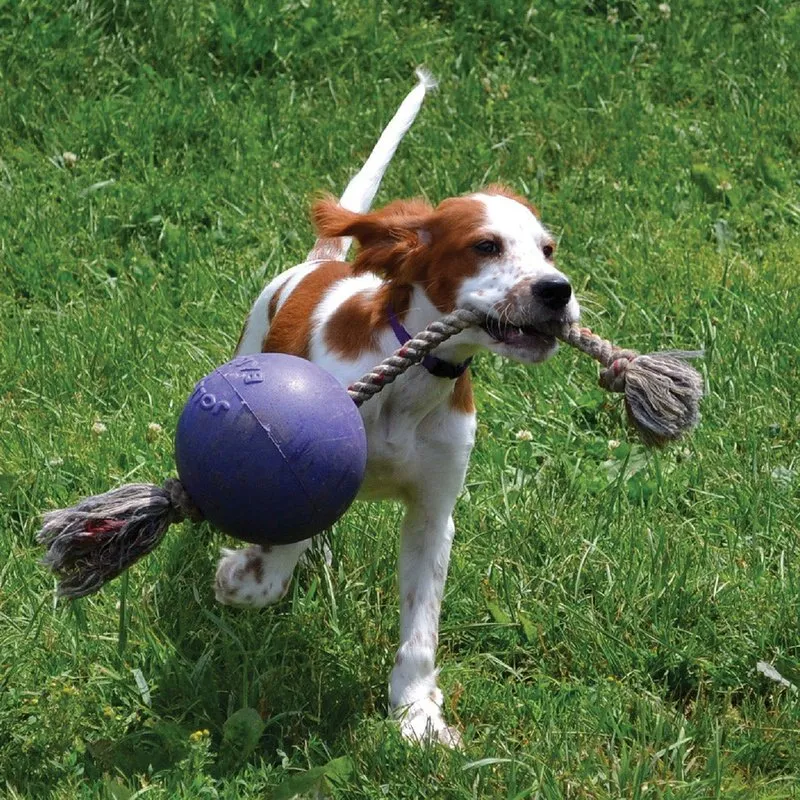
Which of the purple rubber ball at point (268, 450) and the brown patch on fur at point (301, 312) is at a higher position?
the purple rubber ball at point (268, 450)

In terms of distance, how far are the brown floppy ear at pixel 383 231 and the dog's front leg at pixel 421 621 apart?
0.60 metres

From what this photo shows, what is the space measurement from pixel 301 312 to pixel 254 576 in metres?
0.80

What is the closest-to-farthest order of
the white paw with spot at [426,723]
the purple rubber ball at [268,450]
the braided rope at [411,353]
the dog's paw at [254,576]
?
the purple rubber ball at [268,450], the braided rope at [411,353], the white paw with spot at [426,723], the dog's paw at [254,576]

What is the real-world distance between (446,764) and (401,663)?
16.0 inches

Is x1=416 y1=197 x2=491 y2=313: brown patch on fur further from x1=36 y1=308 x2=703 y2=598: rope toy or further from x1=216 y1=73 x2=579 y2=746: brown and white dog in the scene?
x1=36 y1=308 x2=703 y2=598: rope toy

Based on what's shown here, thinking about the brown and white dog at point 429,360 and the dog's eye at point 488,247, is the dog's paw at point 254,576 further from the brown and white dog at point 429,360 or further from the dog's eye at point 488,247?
the dog's eye at point 488,247

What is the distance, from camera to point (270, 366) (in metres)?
2.96

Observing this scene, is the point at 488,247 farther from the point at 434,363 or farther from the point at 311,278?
the point at 311,278

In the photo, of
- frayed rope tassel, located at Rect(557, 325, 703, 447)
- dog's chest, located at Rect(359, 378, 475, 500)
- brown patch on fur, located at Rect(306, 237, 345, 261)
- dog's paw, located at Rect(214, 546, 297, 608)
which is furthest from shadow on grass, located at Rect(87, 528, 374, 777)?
brown patch on fur, located at Rect(306, 237, 345, 261)

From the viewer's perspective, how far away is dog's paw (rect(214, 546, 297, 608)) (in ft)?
11.7

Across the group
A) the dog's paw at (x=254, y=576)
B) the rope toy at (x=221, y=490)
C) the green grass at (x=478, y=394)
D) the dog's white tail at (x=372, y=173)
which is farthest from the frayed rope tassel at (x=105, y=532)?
the dog's white tail at (x=372, y=173)

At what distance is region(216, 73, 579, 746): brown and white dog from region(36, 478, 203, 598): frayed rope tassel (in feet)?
2.08

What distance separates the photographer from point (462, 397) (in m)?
3.67

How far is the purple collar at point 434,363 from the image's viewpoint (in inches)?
137
